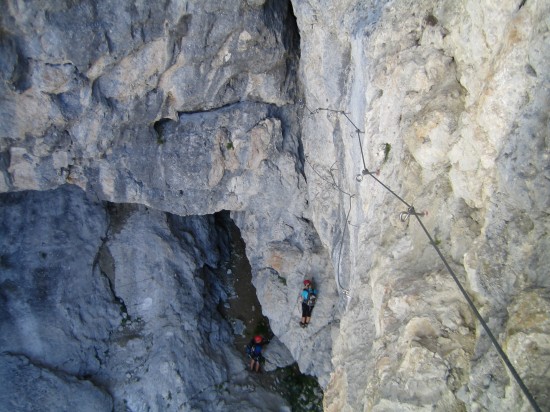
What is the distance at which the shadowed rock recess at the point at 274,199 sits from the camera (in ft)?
16.3

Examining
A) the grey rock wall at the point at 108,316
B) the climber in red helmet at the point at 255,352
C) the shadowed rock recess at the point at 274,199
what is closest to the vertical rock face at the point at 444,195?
the shadowed rock recess at the point at 274,199

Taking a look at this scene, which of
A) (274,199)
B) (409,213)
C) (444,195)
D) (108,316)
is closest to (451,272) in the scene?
(444,195)

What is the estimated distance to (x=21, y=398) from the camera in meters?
11.6

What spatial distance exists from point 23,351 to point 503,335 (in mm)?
13105

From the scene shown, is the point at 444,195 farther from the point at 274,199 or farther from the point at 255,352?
the point at 255,352

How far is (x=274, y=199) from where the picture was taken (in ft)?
43.0

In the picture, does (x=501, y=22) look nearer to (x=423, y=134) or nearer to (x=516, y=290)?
(x=423, y=134)

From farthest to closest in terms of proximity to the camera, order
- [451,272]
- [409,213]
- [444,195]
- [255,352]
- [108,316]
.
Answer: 1. [108,316]
2. [255,352]
3. [409,213]
4. [444,195]
5. [451,272]

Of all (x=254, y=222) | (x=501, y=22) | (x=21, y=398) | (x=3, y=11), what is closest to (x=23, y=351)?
(x=21, y=398)

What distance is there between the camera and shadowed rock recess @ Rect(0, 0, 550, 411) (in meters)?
4.95

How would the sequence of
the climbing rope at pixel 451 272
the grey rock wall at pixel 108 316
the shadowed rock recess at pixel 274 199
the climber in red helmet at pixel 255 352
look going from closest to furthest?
the climbing rope at pixel 451 272
the shadowed rock recess at pixel 274 199
the grey rock wall at pixel 108 316
the climber in red helmet at pixel 255 352

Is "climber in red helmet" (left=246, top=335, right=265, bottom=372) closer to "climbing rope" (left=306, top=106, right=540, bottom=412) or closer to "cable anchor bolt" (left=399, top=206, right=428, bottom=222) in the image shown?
"climbing rope" (left=306, top=106, right=540, bottom=412)

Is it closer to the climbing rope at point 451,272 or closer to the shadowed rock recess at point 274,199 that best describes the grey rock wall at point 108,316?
the shadowed rock recess at point 274,199

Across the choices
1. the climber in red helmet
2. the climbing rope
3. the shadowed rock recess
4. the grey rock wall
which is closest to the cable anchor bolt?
the climbing rope
